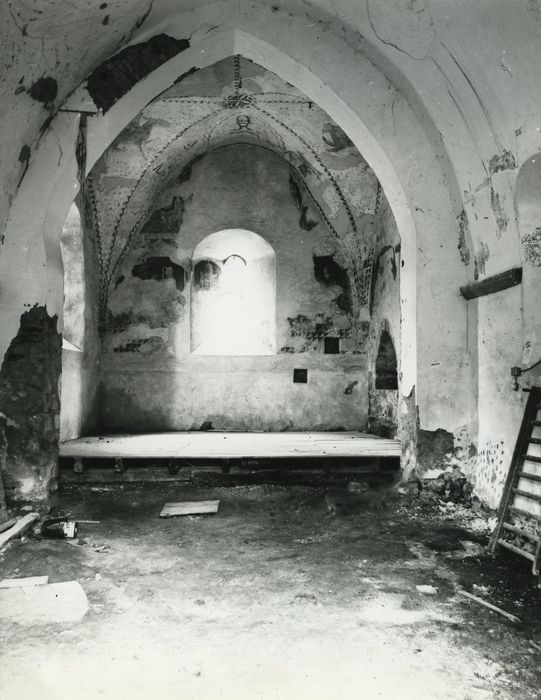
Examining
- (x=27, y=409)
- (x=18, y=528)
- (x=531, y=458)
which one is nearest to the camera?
(x=531, y=458)

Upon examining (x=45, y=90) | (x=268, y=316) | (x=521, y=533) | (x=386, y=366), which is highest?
(x=45, y=90)

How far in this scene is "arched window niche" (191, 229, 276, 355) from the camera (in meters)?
10.6

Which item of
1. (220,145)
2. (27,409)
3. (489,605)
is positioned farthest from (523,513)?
(220,145)

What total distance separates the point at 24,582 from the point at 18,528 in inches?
49.0

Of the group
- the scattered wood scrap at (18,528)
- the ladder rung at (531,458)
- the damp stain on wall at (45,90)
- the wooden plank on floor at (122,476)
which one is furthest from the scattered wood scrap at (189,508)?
the damp stain on wall at (45,90)

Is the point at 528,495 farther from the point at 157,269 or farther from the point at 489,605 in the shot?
the point at 157,269

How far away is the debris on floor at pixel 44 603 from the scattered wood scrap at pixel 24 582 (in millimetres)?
43

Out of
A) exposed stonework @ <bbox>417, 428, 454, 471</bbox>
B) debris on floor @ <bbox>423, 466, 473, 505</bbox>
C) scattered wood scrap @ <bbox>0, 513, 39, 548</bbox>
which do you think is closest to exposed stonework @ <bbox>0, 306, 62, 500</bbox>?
scattered wood scrap @ <bbox>0, 513, 39, 548</bbox>

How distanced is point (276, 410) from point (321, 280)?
2.56 metres

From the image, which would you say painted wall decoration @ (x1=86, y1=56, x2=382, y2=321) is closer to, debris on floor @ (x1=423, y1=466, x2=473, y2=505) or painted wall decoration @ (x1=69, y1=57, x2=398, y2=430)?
painted wall decoration @ (x1=69, y1=57, x2=398, y2=430)

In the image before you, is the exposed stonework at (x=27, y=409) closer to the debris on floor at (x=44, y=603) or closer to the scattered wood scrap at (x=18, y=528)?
the scattered wood scrap at (x=18, y=528)

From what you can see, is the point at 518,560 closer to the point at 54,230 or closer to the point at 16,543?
the point at 16,543

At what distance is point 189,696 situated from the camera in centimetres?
243

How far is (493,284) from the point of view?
533 cm
